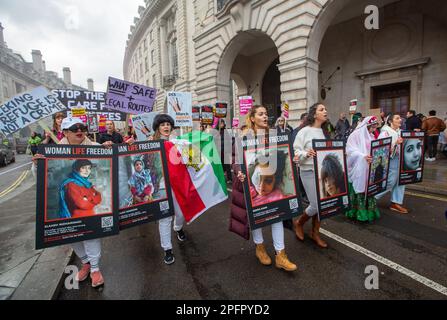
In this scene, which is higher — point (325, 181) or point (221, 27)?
point (221, 27)

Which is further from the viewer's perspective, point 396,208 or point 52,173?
point 396,208

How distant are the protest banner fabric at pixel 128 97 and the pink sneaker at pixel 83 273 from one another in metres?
3.66

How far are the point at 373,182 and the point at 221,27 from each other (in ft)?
46.3

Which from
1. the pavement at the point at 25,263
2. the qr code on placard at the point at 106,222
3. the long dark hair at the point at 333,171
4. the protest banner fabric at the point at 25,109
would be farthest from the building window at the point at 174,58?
the qr code on placard at the point at 106,222

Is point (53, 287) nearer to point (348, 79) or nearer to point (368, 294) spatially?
point (368, 294)

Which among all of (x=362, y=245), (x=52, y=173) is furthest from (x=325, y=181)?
(x=52, y=173)

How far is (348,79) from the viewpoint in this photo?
1350 centimetres

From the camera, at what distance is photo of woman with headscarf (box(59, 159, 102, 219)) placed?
243 cm

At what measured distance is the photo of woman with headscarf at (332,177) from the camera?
3.05 meters

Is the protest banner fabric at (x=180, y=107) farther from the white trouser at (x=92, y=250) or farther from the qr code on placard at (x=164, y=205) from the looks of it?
the white trouser at (x=92, y=250)

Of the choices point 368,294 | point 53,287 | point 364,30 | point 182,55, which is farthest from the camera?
point 182,55

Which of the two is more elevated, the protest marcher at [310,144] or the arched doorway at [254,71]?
the arched doorway at [254,71]

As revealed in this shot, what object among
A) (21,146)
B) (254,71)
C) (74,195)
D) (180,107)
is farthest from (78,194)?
(21,146)

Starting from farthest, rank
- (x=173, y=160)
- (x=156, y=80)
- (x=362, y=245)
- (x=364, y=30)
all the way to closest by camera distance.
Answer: (x=156, y=80)
(x=364, y=30)
(x=362, y=245)
(x=173, y=160)
